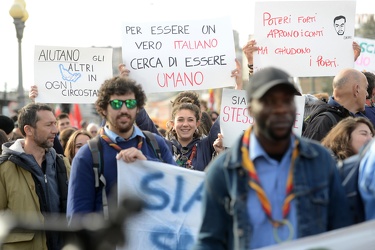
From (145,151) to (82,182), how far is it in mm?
587

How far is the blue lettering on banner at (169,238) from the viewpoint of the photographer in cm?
593

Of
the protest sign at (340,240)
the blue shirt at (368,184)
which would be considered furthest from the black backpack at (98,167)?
the protest sign at (340,240)

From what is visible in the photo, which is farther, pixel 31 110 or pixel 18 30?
pixel 18 30

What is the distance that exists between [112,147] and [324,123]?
224cm

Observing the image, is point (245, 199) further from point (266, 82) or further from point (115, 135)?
point (115, 135)

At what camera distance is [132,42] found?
919cm

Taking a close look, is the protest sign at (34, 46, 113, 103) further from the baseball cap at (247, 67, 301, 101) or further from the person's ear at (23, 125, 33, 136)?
the baseball cap at (247, 67, 301, 101)

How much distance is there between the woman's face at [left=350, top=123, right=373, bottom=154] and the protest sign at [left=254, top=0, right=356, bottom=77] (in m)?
3.26

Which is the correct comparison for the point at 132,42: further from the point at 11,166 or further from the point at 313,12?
the point at 11,166


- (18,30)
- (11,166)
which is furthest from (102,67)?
(18,30)

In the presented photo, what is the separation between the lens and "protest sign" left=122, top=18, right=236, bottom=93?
8852mm

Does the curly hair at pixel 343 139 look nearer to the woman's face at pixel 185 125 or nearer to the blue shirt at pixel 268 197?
the blue shirt at pixel 268 197

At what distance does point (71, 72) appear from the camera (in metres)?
10.0

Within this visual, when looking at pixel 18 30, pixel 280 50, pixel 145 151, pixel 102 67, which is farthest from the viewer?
pixel 18 30
